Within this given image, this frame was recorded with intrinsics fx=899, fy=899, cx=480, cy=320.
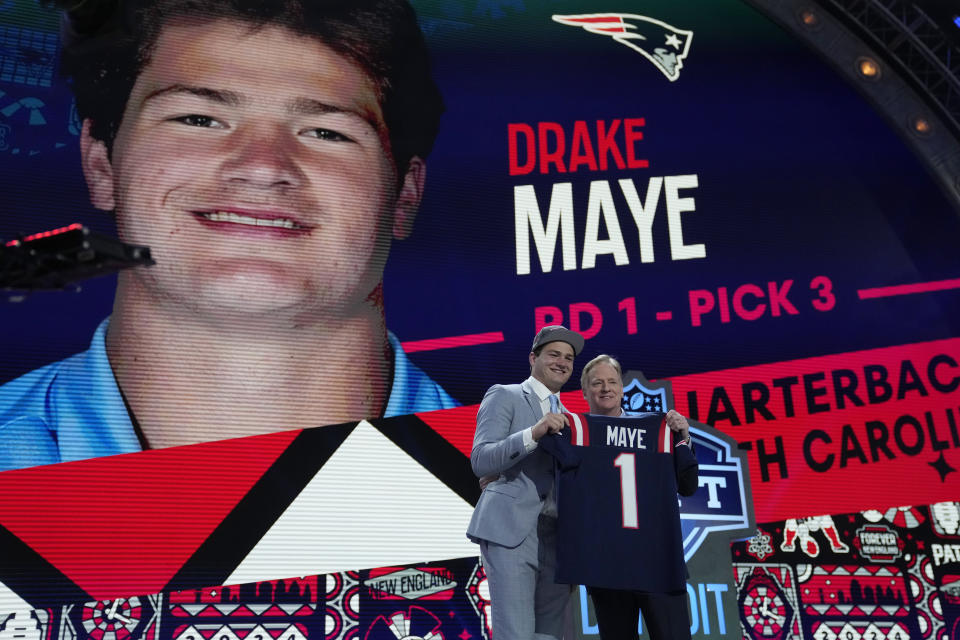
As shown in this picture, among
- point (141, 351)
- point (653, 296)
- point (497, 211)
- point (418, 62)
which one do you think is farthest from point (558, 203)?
point (141, 351)

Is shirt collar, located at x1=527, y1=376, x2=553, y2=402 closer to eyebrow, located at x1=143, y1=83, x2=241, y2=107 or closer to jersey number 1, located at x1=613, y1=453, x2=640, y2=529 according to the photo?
jersey number 1, located at x1=613, y1=453, x2=640, y2=529

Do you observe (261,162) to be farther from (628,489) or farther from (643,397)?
(628,489)

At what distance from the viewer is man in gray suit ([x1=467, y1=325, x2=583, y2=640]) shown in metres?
2.08

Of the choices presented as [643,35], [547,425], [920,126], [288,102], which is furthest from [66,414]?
[920,126]

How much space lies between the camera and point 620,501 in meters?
2.21

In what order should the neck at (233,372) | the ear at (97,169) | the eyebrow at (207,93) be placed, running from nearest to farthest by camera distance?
the neck at (233,372), the ear at (97,169), the eyebrow at (207,93)

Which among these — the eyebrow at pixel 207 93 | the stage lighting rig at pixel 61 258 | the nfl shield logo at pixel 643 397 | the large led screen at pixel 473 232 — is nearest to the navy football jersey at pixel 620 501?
the nfl shield logo at pixel 643 397

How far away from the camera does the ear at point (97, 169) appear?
4375 millimetres

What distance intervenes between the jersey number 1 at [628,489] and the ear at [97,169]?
3141 millimetres

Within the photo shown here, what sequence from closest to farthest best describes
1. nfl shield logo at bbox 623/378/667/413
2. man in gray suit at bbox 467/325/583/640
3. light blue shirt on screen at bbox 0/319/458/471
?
man in gray suit at bbox 467/325/583/640
nfl shield logo at bbox 623/378/667/413
light blue shirt on screen at bbox 0/319/458/471

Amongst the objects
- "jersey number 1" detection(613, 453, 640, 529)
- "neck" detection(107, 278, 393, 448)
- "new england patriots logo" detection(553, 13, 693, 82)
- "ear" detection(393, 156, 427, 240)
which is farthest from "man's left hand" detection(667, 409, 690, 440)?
"new england patriots logo" detection(553, 13, 693, 82)

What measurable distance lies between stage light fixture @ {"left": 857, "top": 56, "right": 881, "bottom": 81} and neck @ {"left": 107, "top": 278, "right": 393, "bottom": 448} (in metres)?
3.56

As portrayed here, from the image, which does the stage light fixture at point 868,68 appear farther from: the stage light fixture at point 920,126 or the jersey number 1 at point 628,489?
the jersey number 1 at point 628,489

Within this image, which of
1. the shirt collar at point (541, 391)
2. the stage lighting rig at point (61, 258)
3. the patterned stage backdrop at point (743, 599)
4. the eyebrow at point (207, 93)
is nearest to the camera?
the shirt collar at point (541, 391)
